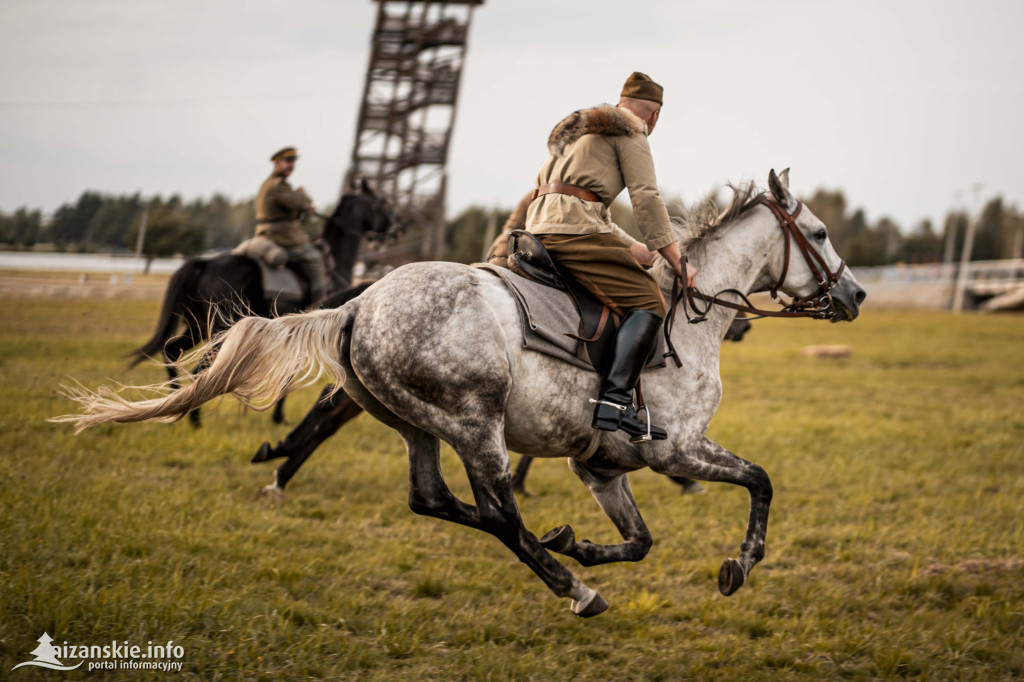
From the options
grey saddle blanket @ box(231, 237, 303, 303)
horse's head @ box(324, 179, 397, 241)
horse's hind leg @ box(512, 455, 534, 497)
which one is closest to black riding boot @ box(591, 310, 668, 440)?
horse's hind leg @ box(512, 455, 534, 497)

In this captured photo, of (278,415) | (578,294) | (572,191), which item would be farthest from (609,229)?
(278,415)

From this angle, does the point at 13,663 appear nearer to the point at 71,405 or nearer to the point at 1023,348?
the point at 71,405

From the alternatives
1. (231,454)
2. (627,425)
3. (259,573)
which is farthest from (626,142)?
(231,454)

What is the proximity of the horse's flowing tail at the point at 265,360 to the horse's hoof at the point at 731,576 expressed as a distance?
220cm

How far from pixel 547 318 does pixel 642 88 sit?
Result: 1.45 m

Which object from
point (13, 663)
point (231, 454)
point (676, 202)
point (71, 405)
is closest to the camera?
point (13, 663)

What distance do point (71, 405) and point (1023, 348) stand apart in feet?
84.2

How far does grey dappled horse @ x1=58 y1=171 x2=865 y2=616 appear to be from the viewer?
396 centimetres

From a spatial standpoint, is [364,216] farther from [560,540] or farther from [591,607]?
[591,607]

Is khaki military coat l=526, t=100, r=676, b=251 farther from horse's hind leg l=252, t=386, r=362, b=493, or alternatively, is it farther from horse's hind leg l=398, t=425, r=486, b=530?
horse's hind leg l=252, t=386, r=362, b=493

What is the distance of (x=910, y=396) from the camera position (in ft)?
50.0

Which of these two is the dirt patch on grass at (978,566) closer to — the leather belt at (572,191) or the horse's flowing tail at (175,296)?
the leather belt at (572,191)

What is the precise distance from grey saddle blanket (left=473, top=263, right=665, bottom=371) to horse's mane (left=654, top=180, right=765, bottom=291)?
3.53 feet

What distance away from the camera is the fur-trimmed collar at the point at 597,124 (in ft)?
13.8
